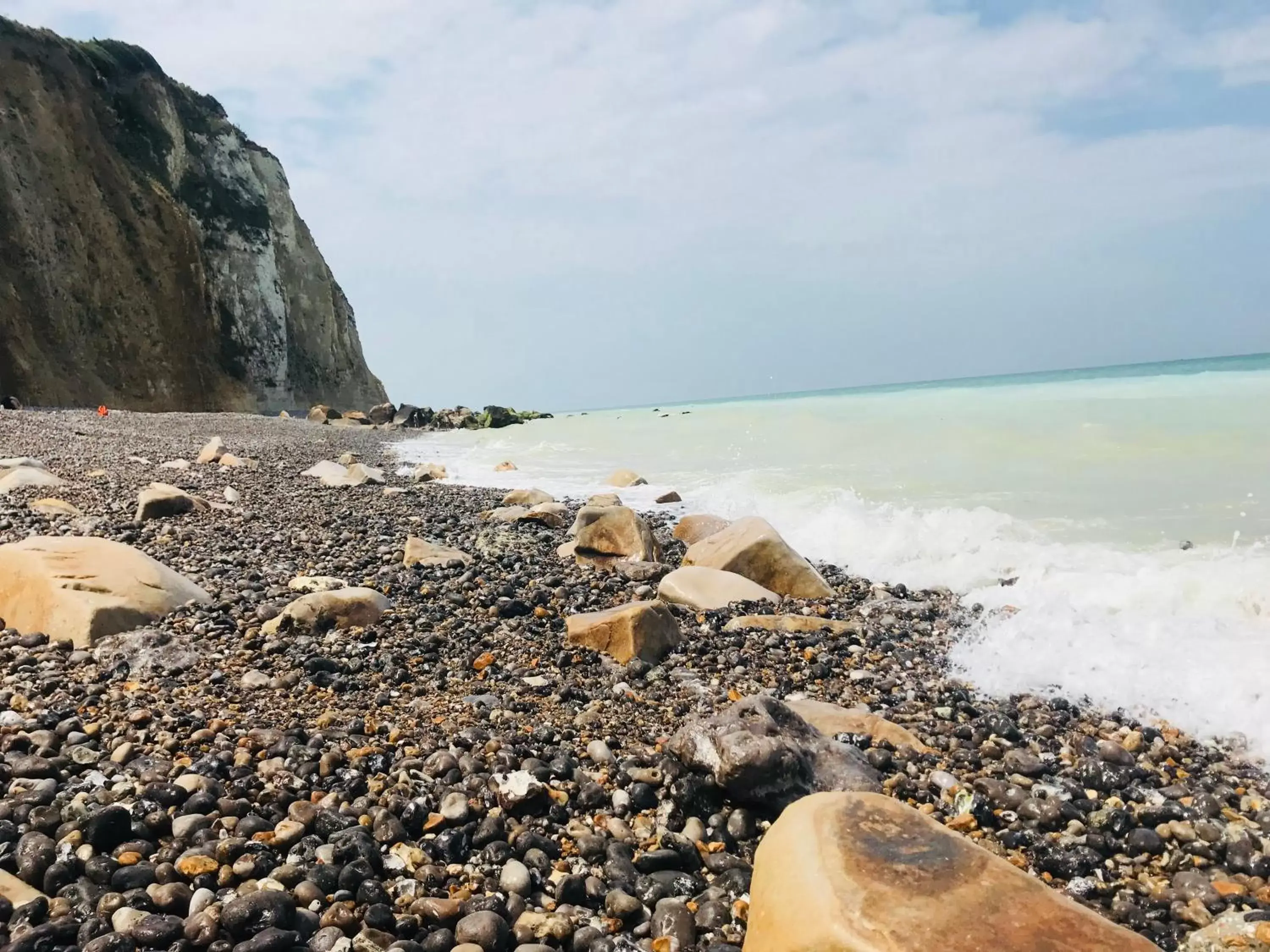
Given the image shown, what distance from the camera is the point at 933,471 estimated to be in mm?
11586

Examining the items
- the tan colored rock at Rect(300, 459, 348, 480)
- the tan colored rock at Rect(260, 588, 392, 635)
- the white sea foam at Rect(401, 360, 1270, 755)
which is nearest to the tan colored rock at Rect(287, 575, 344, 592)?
the tan colored rock at Rect(260, 588, 392, 635)

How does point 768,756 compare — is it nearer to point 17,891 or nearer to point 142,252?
point 17,891

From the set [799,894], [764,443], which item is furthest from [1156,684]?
[764,443]

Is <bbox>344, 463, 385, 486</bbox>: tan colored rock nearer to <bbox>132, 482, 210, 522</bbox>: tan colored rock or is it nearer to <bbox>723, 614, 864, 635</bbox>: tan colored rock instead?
<bbox>132, 482, 210, 522</bbox>: tan colored rock

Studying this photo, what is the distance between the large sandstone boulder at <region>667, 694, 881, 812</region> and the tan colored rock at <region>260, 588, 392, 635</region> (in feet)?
7.46

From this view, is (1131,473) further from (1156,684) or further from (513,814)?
(513,814)

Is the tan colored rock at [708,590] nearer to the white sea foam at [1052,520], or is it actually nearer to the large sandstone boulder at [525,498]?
the white sea foam at [1052,520]

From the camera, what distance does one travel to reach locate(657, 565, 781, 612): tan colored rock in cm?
546

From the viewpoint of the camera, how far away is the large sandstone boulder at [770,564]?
19.5 feet

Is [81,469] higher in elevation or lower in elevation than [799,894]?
higher

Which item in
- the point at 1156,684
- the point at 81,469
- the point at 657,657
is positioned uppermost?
the point at 81,469

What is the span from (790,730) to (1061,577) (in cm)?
357

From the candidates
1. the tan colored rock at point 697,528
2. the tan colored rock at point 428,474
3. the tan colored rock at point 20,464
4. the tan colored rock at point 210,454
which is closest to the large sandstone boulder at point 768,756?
the tan colored rock at point 697,528

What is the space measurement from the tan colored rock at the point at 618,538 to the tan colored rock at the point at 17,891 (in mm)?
4859
